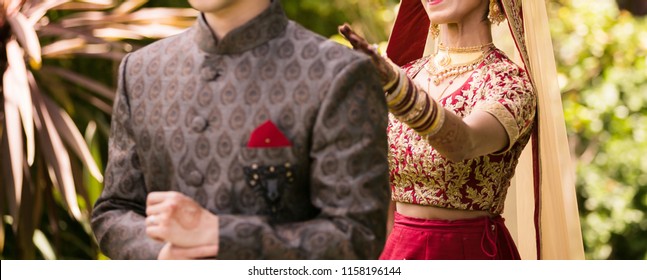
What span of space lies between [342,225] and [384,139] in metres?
0.17

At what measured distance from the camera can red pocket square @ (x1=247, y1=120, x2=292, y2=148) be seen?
1.60m

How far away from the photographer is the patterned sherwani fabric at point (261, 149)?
158 cm

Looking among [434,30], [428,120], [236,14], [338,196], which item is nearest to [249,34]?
[236,14]

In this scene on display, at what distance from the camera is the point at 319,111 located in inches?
63.0

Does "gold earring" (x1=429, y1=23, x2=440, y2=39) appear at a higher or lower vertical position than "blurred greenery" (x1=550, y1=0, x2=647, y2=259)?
higher

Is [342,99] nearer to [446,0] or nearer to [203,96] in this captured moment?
[203,96]

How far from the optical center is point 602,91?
6.17 meters

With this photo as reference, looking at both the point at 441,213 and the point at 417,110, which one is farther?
the point at 441,213

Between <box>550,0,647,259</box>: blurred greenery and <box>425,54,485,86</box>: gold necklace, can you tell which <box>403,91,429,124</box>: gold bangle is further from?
<box>550,0,647,259</box>: blurred greenery

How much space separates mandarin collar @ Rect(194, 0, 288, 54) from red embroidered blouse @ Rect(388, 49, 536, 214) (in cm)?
84

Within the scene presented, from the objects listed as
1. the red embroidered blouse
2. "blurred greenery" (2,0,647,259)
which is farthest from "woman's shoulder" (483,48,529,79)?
"blurred greenery" (2,0,647,259)

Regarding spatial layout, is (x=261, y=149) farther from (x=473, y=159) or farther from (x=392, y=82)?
(x=473, y=159)

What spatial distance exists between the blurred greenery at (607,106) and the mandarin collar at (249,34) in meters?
4.67

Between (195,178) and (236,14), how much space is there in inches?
11.2
